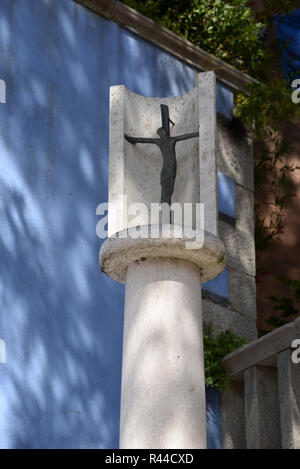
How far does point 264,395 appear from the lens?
5.50 meters

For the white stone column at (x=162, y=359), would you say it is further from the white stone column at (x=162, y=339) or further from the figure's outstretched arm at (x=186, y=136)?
the figure's outstretched arm at (x=186, y=136)

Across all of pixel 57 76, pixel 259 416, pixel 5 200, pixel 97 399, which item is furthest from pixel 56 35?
pixel 259 416

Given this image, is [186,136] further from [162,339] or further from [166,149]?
[162,339]

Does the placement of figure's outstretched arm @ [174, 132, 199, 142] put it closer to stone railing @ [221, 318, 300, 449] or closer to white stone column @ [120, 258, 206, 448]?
white stone column @ [120, 258, 206, 448]

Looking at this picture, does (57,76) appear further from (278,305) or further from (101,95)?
(278,305)

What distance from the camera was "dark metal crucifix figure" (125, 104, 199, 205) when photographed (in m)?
4.23

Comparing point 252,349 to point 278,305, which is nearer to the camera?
point 252,349

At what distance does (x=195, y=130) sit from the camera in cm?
441

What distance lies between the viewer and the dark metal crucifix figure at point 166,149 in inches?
167

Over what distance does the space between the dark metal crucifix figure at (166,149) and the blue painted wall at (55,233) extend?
3.60 ft

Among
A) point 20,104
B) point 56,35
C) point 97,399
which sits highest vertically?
Answer: point 56,35

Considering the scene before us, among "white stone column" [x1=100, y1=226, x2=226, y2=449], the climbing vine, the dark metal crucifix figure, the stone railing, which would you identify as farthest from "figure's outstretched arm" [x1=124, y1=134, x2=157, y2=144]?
the climbing vine
